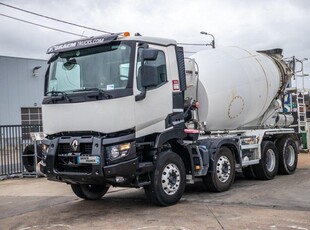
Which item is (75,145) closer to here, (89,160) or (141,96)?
(89,160)

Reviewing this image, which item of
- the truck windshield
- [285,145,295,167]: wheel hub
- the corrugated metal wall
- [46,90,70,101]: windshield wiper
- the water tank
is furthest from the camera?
the corrugated metal wall

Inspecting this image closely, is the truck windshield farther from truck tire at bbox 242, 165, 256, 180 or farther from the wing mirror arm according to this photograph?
truck tire at bbox 242, 165, 256, 180

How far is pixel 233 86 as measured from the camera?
10.3 meters

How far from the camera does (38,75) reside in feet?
105

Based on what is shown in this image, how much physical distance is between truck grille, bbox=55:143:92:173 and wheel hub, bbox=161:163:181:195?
1437mm

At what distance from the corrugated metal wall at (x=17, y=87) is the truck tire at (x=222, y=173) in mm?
23354

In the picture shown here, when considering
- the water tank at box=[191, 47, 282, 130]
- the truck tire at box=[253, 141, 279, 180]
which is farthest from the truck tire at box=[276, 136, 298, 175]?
the water tank at box=[191, 47, 282, 130]

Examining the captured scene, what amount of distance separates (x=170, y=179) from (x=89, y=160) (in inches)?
65.3

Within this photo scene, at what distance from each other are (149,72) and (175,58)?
3.72ft

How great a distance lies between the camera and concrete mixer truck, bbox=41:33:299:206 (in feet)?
23.9

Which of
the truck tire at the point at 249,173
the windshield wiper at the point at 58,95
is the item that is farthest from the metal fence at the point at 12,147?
the truck tire at the point at 249,173

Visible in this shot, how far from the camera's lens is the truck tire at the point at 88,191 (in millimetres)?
9094

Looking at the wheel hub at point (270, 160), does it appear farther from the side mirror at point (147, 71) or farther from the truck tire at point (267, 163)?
the side mirror at point (147, 71)

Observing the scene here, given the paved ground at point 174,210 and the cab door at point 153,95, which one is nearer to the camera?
the paved ground at point 174,210
